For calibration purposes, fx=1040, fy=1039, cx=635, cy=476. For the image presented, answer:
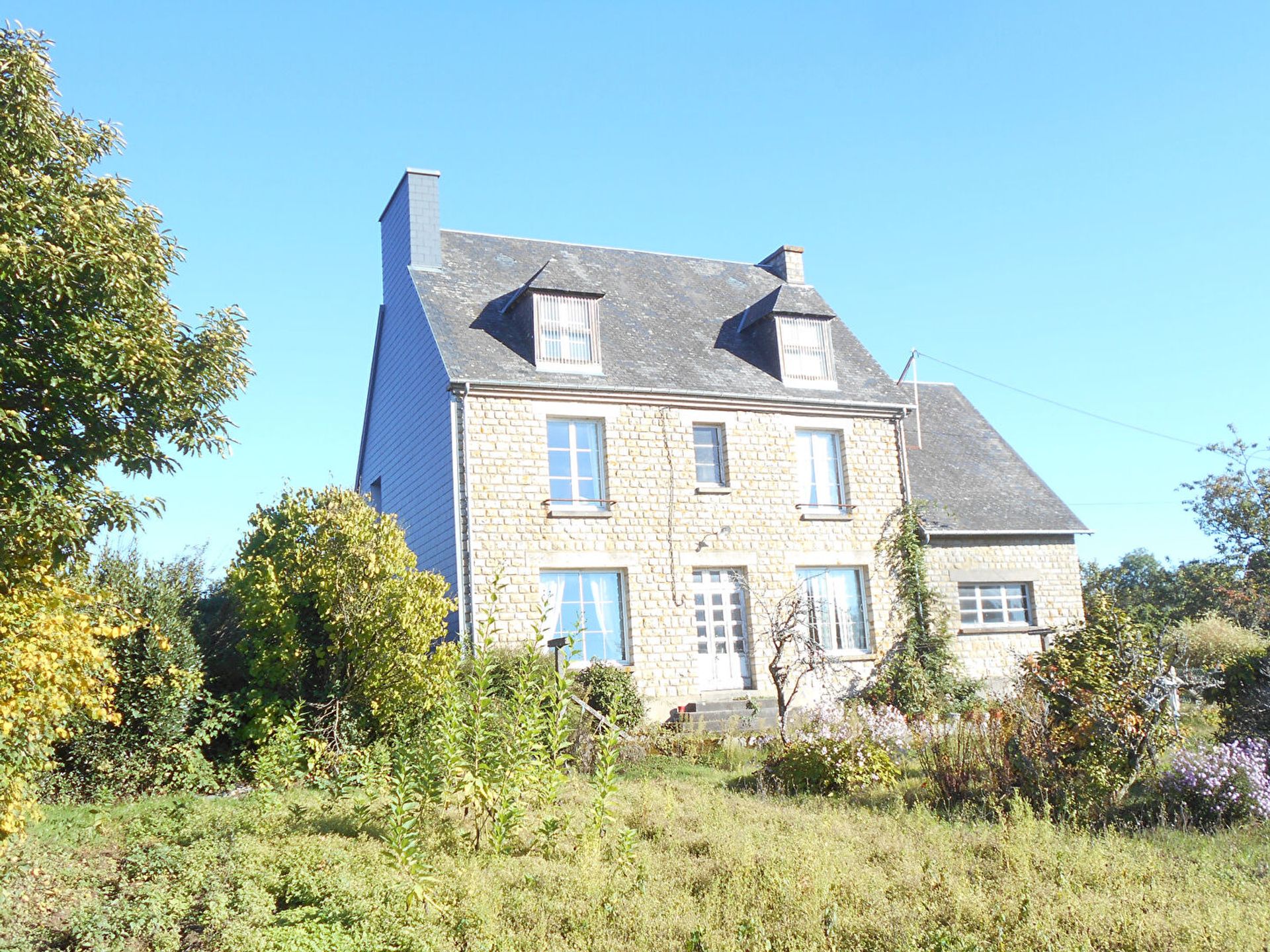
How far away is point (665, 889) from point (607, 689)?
7951 mm

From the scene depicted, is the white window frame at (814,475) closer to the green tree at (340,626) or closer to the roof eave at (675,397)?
the roof eave at (675,397)

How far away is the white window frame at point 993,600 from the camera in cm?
1950

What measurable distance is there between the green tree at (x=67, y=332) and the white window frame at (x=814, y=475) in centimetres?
1160

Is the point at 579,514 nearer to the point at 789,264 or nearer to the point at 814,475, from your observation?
the point at 814,475

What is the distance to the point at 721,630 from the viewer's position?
17.3 m

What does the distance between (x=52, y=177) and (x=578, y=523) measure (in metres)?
9.51

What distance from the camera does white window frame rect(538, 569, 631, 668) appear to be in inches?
634

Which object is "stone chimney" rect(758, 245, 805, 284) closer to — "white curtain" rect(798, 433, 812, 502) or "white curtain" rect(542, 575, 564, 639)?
"white curtain" rect(798, 433, 812, 502)

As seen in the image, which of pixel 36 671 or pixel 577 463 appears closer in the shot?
pixel 36 671

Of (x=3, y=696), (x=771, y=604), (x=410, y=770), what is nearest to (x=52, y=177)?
(x=3, y=696)

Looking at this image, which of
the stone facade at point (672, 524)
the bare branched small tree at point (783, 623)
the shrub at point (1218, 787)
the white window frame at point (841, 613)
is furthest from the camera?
the white window frame at point (841, 613)

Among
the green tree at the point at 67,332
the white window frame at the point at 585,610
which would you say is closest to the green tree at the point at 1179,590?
the white window frame at the point at 585,610

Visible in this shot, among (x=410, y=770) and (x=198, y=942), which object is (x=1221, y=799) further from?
(x=198, y=942)

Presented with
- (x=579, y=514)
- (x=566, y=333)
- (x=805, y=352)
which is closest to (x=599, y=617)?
(x=579, y=514)
